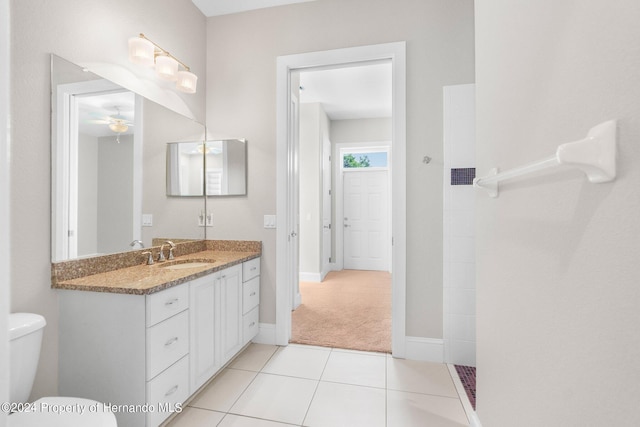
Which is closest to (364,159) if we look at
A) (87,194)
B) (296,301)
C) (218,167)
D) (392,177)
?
(296,301)

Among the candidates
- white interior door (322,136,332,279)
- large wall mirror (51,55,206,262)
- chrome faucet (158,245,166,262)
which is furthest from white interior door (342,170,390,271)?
chrome faucet (158,245,166,262)

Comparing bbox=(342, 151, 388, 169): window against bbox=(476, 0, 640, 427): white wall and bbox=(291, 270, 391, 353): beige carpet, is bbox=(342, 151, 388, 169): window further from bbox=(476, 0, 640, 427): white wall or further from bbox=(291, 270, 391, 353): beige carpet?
bbox=(476, 0, 640, 427): white wall

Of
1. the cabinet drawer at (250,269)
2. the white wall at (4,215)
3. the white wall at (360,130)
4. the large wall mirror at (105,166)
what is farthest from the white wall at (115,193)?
the white wall at (360,130)

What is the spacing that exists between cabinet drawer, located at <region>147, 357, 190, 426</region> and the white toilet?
0.33 meters

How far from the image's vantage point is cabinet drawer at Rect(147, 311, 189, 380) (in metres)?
1.37

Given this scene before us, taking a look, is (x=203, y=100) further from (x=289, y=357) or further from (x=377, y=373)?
(x=377, y=373)

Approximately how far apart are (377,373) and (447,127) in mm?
1890

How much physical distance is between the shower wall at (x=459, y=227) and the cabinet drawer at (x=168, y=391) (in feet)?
5.96

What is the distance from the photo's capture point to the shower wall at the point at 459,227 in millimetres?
2176

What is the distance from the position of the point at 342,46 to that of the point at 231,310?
226cm

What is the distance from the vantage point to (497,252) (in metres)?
1.09

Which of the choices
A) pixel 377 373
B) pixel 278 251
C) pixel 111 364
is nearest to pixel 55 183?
pixel 111 364

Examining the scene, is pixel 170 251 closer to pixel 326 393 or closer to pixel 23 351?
pixel 23 351

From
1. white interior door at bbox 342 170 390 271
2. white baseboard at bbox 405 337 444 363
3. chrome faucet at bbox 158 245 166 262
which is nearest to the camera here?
→ chrome faucet at bbox 158 245 166 262
